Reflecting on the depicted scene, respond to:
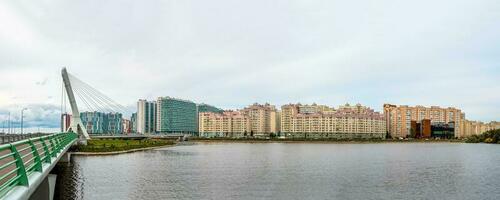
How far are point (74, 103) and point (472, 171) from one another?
74.4 m

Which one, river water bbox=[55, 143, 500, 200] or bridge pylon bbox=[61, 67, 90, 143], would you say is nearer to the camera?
river water bbox=[55, 143, 500, 200]

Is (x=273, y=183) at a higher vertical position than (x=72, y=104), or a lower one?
lower

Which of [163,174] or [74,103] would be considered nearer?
[163,174]

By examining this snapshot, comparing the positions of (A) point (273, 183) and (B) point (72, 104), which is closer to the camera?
(A) point (273, 183)

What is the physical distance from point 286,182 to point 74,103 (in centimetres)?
6603

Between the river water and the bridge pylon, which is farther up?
the bridge pylon

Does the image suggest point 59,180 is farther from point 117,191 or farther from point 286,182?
point 286,182

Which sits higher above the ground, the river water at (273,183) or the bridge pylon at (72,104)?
the bridge pylon at (72,104)

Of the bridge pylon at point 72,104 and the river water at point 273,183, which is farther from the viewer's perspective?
the bridge pylon at point 72,104

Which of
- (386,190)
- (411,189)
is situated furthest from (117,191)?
(411,189)

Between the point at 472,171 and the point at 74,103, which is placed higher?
the point at 74,103

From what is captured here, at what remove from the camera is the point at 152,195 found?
109 ft

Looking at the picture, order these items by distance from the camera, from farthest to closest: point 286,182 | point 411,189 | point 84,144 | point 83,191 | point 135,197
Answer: point 84,144
point 286,182
point 411,189
point 83,191
point 135,197

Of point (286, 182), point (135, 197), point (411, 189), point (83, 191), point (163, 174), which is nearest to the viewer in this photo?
point (135, 197)
